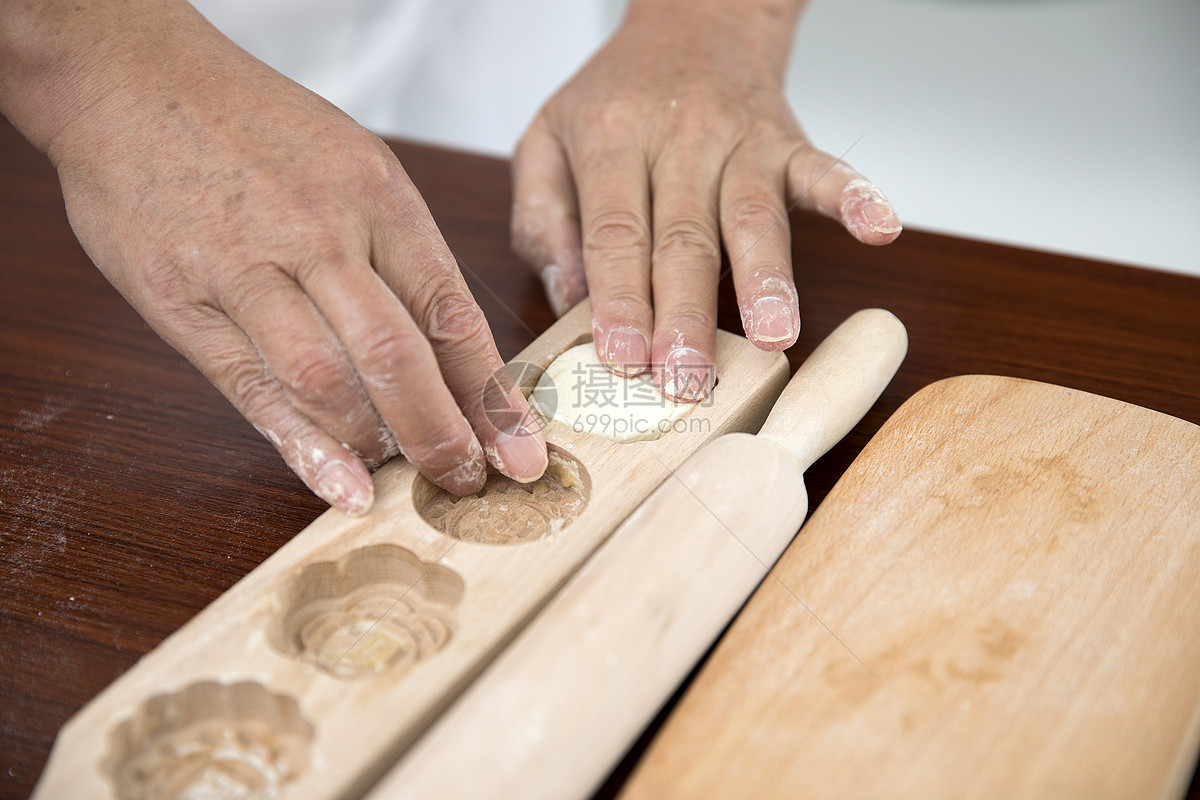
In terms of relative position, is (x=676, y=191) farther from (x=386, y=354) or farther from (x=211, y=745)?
(x=211, y=745)

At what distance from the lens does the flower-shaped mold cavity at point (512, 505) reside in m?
0.75

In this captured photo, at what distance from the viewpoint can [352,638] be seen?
0.65m

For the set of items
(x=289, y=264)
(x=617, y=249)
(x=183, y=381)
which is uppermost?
(x=289, y=264)

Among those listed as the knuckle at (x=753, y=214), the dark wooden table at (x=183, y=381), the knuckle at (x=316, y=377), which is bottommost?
the dark wooden table at (x=183, y=381)

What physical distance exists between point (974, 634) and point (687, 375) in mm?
358

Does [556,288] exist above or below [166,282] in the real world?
below

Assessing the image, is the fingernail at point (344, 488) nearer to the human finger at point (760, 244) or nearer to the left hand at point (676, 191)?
the left hand at point (676, 191)

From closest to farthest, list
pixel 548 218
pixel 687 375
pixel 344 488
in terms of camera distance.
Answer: pixel 344 488 < pixel 687 375 < pixel 548 218

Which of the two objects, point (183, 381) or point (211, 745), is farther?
point (183, 381)

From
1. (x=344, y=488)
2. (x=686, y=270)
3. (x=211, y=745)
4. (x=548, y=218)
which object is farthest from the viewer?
(x=548, y=218)

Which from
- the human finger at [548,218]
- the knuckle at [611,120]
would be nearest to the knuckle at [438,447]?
the human finger at [548,218]

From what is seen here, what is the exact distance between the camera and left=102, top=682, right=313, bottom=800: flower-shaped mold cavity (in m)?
0.55

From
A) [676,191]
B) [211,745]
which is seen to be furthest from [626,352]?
[211,745]

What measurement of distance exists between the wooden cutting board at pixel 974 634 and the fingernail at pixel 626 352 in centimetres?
25
